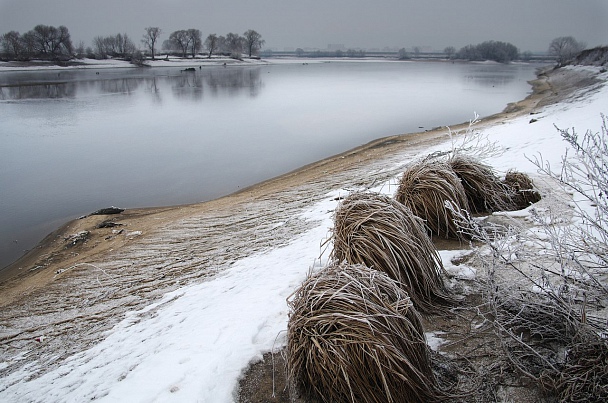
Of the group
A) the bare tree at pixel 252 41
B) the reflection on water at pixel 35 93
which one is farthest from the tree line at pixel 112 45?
the reflection on water at pixel 35 93

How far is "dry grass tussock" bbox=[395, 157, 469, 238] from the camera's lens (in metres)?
4.59

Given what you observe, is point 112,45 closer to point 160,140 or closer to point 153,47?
point 153,47

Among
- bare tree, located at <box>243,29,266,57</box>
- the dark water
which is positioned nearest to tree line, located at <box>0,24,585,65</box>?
bare tree, located at <box>243,29,266,57</box>

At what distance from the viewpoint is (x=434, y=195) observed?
15.1 ft

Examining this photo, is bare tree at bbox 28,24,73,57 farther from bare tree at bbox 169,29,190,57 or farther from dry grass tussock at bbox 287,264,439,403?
dry grass tussock at bbox 287,264,439,403

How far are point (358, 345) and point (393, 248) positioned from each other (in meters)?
1.21

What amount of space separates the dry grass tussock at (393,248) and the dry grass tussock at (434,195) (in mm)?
1059

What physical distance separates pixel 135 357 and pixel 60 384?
1.85 ft

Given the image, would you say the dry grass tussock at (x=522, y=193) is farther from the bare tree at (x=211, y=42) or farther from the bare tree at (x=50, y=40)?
the bare tree at (x=211, y=42)

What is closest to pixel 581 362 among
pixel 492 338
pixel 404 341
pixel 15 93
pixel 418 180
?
pixel 492 338

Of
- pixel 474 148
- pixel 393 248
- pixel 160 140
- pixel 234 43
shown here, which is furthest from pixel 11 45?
pixel 393 248

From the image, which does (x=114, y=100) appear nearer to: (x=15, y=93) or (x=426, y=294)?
(x=15, y=93)

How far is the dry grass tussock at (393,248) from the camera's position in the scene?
3.29 meters

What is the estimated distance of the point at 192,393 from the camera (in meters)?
2.65
